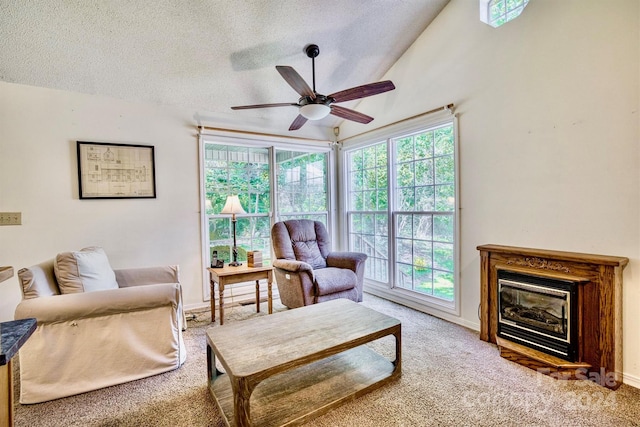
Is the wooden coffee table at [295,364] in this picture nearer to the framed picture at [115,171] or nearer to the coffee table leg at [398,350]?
the coffee table leg at [398,350]

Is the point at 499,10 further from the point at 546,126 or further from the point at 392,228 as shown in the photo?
the point at 392,228

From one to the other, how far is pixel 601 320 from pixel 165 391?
2918 millimetres

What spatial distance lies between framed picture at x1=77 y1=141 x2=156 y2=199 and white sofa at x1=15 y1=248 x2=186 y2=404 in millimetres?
1086

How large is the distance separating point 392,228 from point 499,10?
2395mm

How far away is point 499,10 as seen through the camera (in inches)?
107

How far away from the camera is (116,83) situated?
3043 millimetres

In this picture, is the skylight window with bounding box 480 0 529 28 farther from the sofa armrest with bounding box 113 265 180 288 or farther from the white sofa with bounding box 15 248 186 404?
the sofa armrest with bounding box 113 265 180 288

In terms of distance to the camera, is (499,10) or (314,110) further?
(499,10)

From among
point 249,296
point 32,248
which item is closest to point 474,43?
point 249,296

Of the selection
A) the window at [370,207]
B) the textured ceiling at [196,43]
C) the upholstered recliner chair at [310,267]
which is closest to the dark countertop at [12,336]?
the upholstered recliner chair at [310,267]

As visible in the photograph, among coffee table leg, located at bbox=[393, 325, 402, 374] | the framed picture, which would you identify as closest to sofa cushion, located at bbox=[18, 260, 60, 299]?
the framed picture

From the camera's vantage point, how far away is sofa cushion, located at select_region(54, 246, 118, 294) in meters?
2.17

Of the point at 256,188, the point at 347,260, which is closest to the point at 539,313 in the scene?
the point at 347,260

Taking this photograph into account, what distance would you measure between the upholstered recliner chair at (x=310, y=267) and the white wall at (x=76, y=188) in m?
1.02
